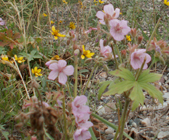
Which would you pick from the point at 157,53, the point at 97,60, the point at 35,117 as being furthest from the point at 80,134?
the point at 157,53

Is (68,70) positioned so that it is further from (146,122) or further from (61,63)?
(146,122)

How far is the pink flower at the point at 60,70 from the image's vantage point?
3.18 ft

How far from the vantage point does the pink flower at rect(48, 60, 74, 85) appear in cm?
97

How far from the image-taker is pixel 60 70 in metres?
0.99

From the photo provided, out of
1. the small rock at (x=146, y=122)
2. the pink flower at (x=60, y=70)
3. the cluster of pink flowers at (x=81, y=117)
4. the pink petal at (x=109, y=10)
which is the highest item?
the pink petal at (x=109, y=10)

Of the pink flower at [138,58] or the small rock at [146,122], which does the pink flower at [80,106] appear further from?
the small rock at [146,122]

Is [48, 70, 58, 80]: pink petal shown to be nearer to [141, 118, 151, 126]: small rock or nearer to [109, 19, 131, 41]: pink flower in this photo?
[109, 19, 131, 41]: pink flower

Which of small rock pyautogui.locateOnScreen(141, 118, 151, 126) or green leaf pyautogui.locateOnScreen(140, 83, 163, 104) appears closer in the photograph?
green leaf pyautogui.locateOnScreen(140, 83, 163, 104)

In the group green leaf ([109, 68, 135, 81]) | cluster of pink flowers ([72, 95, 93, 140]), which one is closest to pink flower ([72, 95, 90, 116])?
cluster of pink flowers ([72, 95, 93, 140])

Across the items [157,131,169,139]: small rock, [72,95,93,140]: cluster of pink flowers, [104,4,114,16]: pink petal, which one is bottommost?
[157,131,169,139]: small rock

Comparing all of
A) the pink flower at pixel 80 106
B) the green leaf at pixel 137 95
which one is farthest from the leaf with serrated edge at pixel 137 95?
the pink flower at pixel 80 106

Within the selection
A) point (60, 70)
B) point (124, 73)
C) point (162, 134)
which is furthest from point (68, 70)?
point (162, 134)

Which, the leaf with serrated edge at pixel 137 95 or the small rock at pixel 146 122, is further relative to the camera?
the small rock at pixel 146 122

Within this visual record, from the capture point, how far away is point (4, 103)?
175 cm
